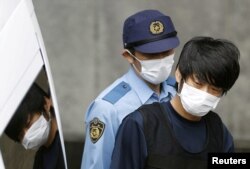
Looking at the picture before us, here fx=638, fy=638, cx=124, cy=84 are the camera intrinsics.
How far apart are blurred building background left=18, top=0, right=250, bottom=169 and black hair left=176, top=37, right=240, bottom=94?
8.01ft

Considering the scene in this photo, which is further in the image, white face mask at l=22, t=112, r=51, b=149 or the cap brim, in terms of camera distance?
the cap brim

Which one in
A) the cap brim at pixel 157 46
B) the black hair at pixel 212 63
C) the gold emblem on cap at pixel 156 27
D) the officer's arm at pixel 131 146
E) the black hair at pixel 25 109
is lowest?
the officer's arm at pixel 131 146

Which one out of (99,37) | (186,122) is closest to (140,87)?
(186,122)

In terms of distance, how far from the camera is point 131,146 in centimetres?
254

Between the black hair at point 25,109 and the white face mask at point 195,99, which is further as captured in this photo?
the white face mask at point 195,99

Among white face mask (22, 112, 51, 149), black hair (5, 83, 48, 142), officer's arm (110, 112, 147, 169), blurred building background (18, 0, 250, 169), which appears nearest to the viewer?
black hair (5, 83, 48, 142)

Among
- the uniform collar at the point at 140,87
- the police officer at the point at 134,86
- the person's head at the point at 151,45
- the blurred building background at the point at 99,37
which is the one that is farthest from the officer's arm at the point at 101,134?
the blurred building background at the point at 99,37

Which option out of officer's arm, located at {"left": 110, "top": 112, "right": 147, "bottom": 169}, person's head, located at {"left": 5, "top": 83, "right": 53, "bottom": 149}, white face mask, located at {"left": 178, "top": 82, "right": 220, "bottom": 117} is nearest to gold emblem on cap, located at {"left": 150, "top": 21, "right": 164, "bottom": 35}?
white face mask, located at {"left": 178, "top": 82, "right": 220, "bottom": 117}

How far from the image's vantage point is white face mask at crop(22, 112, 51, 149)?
2.36 m

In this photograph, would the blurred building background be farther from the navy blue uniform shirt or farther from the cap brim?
the navy blue uniform shirt

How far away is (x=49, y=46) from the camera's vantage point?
5.17m

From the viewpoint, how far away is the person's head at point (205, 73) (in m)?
2.58

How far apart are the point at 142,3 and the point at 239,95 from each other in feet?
3.60

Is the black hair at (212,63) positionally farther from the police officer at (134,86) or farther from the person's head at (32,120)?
the person's head at (32,120)
